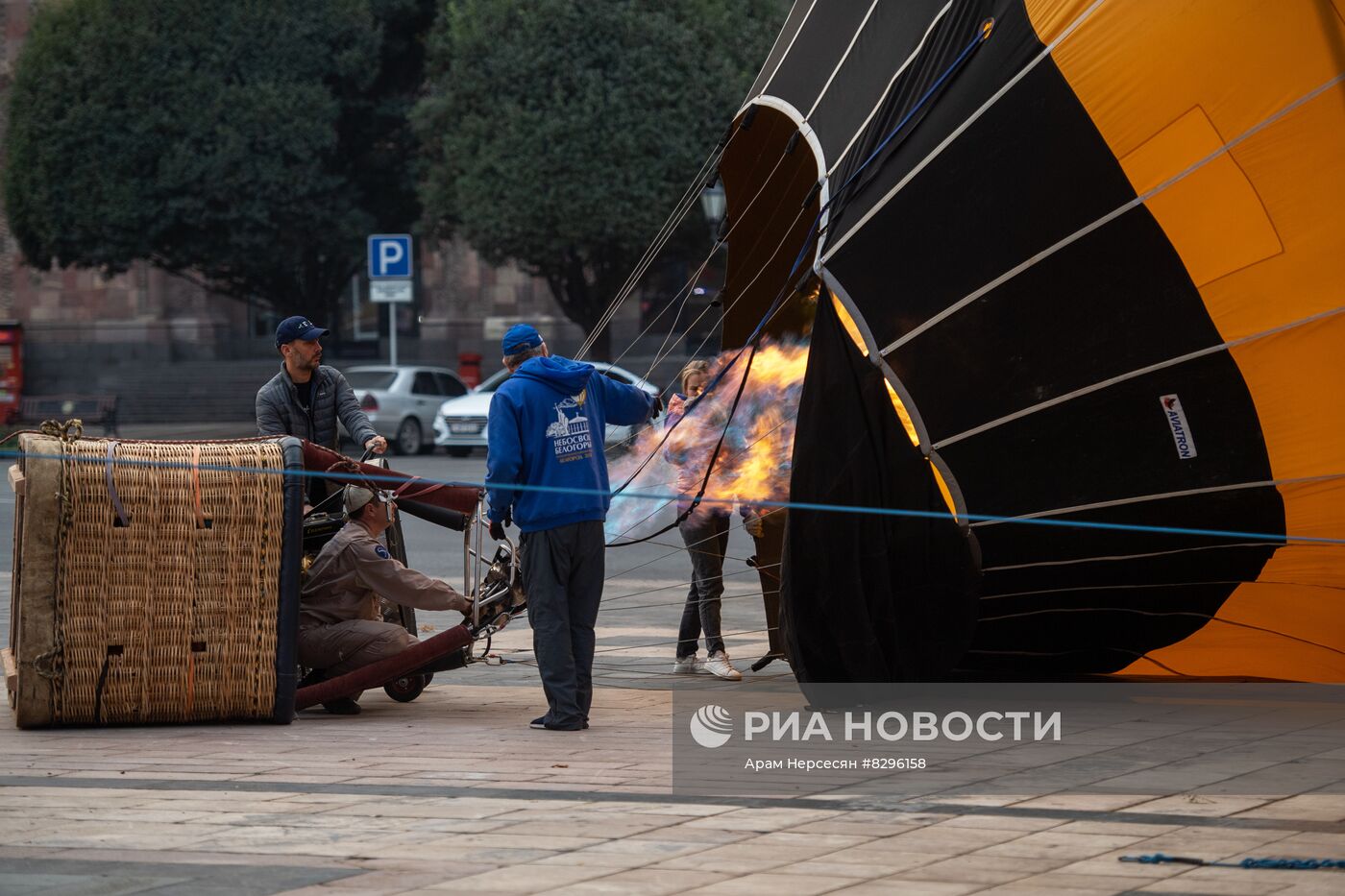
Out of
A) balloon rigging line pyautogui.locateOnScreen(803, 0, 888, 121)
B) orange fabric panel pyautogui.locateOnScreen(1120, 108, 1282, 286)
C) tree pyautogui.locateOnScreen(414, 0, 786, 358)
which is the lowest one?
orange fabric panel pyautogui.locateOnScreen(1120, 108, 1282, 286)

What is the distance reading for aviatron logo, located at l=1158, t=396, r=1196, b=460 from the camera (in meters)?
8.13

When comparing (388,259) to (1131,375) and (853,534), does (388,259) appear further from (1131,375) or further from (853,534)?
(1131,375)

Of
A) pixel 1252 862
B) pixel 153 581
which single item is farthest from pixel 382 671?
pixel 1252 862

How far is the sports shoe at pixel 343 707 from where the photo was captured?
866cm

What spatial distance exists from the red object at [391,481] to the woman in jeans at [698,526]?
1034 mm

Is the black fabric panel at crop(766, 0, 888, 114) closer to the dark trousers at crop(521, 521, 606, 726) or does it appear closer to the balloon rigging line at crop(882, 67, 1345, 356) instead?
the balloon rigging line at crop(882, 67, 1345, 356)

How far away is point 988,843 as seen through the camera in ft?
18.8

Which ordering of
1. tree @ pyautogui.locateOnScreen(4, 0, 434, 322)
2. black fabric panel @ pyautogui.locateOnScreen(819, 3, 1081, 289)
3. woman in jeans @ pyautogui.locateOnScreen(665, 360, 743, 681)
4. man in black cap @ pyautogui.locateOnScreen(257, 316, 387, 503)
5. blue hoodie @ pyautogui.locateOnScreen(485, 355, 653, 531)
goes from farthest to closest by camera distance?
1. tree @ pyautogui.locateOnScreen(4, 0, 434, 322)
2. man in black cap @ pyautogui.locateOnScreen(257, 316, 387, 503)
3. woman in jeans @ pyautogui.locateOnScreen(665, 360, 743, 681)
4. blue hoodie @ pyautogui.locateOnScreen(485, 355, 653, 531)
5. black fabric panel @ pyautogui.locateOnScreen(819, 3, 1081, 289)

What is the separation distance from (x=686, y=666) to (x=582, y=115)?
2622cm

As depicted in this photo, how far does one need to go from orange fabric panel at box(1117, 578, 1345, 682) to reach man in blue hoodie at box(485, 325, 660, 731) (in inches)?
115

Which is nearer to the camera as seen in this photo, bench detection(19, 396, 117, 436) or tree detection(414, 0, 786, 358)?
tree detection(414, 0, 786, 358)

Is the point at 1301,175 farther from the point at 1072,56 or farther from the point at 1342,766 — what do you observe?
the point at 1342,766

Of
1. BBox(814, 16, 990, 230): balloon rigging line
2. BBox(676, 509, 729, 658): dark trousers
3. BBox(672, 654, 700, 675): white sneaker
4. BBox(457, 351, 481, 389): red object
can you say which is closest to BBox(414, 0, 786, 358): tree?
BBox(457, 351, 481, 389): red object

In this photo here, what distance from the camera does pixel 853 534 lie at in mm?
8336
